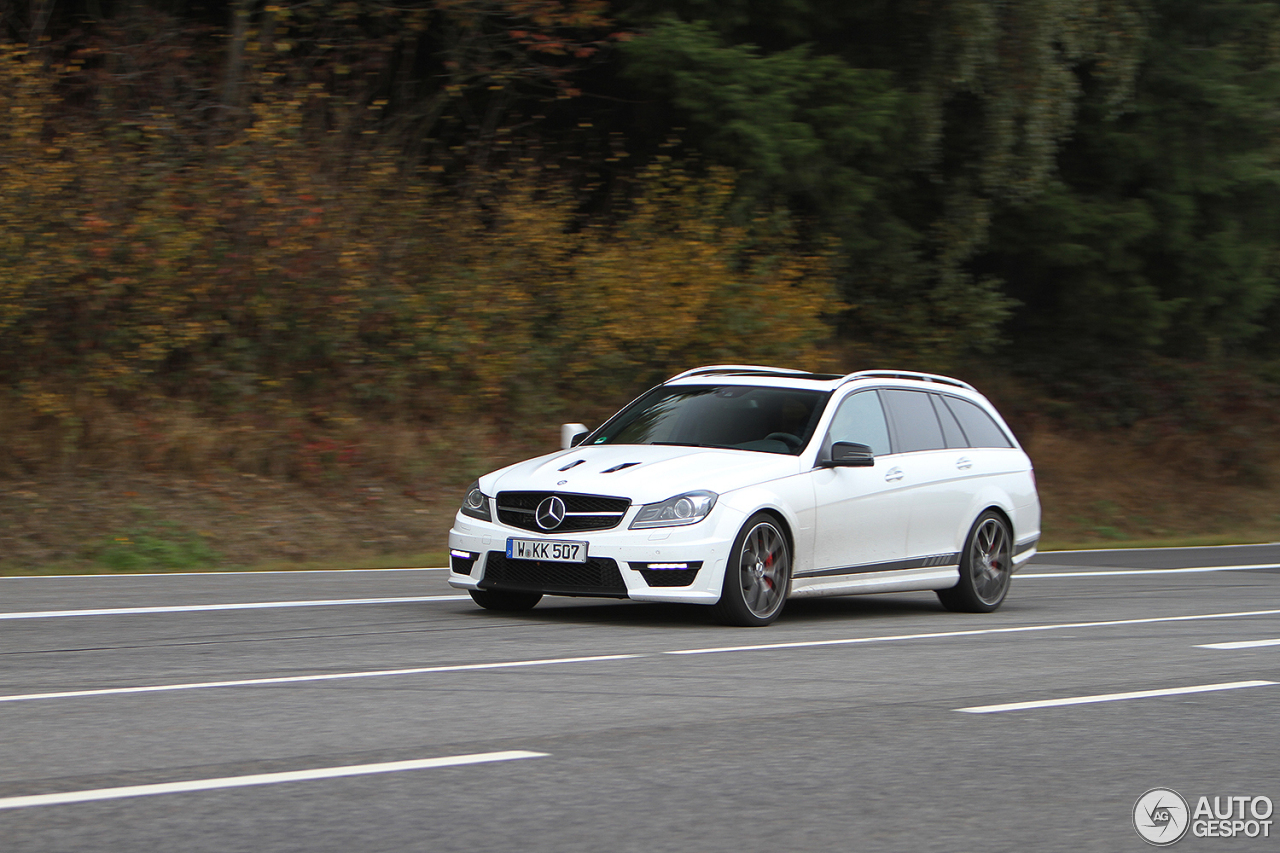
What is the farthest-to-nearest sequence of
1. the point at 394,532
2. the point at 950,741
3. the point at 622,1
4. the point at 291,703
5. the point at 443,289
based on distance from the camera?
the point at 622,1, the point at 443,289, the point at 394,532, the point at 291,703, the point at 950,741

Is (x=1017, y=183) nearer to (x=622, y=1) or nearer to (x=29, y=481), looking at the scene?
(x=622, y=1)

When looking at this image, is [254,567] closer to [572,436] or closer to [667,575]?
[572,436]

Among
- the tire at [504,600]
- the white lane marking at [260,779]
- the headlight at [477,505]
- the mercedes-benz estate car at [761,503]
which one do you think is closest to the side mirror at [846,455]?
the mercedes-benz estate car at [761,503]

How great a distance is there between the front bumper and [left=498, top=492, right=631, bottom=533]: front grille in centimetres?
6

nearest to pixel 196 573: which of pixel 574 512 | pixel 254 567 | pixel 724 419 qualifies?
pixel 254 567

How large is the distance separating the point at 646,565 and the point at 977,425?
410 centimetres

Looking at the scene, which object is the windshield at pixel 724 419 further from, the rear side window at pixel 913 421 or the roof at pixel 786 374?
the rear side window at pixel 913 421

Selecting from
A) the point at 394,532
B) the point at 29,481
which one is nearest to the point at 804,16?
the point at 394,532

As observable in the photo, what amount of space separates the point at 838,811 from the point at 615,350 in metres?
15.9

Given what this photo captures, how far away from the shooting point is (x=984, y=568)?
12266 millimetres

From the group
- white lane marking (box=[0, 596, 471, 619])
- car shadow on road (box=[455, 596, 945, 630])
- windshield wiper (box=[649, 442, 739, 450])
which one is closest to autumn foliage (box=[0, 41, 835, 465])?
white lane marking (box=[0, 596, 471, 619])

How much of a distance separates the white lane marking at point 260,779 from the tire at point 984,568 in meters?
6.60

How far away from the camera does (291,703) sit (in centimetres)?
698

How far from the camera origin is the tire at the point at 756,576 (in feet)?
32.7
